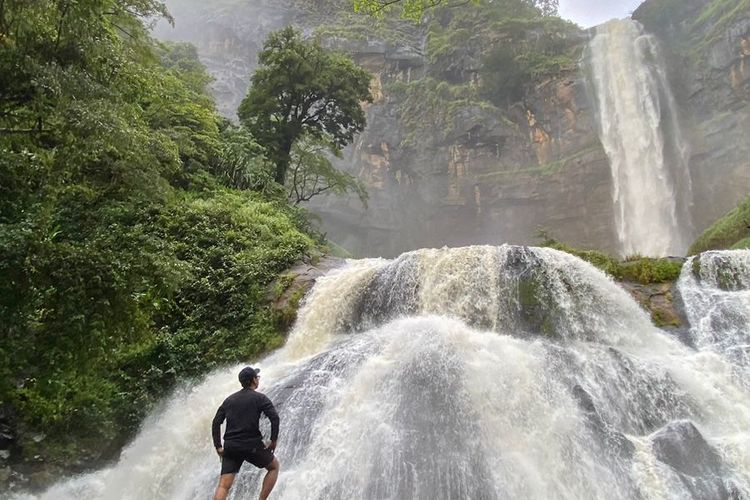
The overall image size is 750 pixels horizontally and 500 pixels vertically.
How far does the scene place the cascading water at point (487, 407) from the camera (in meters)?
6.25

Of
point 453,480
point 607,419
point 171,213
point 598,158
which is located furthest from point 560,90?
point 453,480

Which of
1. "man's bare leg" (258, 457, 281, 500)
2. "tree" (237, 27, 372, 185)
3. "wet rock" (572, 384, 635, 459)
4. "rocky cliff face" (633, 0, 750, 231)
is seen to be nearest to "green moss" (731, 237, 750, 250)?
"wet rock" (572, 384, 635, 459)

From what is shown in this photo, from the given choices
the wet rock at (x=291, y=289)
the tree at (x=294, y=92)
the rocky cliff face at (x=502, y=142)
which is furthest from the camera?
the rocky cliff face at (x=502, y=142)

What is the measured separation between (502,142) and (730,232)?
15874 millimetres

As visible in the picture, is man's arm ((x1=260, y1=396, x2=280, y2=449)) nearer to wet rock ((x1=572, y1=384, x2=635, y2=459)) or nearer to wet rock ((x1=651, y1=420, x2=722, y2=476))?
wet rock ((x1=572, y1=384, x2=635, y2=459))

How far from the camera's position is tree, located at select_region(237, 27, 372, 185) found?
1856cm

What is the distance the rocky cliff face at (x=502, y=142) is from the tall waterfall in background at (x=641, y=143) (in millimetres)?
614

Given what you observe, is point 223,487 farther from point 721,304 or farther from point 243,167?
point 243,167

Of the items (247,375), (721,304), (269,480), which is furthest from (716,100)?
(269,480)

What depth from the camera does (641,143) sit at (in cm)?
2739

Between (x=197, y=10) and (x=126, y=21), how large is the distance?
49327 mm

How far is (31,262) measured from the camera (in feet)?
16.7

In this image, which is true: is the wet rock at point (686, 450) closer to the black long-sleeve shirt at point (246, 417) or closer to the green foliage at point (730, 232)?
the black long-sleeve shirt at point (246, 417)

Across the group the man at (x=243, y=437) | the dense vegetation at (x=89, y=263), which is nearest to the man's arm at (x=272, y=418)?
the man at (x=243, y=437)
